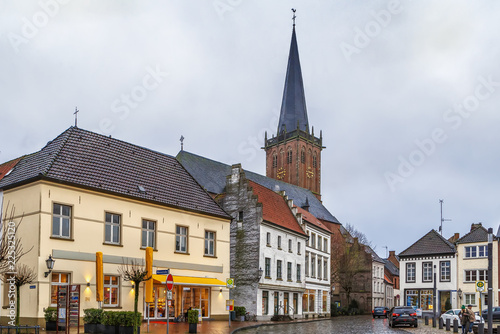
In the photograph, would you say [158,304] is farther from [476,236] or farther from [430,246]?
[430,246]

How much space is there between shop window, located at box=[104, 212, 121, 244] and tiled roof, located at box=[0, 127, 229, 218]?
137 cm

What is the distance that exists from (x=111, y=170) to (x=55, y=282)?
24.2 feet

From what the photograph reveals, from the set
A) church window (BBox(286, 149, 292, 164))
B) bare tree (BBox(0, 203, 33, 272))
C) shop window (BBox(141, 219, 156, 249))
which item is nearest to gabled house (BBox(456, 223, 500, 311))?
shop window (BBox(141, 219, 156, 249))

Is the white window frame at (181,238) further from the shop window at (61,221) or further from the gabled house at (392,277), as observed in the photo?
the gabled house at (392,277)

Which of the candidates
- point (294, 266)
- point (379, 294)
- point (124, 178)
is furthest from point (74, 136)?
point (379, 294)

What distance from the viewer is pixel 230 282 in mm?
32500

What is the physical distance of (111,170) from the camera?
31.6 meters

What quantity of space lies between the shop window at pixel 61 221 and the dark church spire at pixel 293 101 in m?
72.3

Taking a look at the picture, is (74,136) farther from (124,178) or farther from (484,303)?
(484,303)

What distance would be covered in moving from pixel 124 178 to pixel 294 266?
2212 centimetres

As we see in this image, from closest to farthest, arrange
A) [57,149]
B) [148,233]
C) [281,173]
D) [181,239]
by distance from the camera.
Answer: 1. [57,149]
2. [148,233]
3. [181,239]
4. [281,173]

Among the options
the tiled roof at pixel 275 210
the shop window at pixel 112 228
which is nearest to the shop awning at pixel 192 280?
the shop window at pixel 112 228

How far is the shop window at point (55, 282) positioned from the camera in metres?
26.5

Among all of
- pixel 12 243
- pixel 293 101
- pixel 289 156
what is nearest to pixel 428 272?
pixel 289 156
